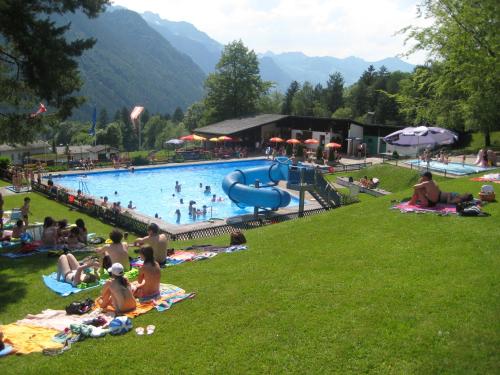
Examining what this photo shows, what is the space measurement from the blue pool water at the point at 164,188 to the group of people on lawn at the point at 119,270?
14.5 m

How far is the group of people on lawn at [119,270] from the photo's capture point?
7.96 m

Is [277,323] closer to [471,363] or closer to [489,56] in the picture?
[471,363]

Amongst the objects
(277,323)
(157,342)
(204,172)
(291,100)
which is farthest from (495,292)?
(291,100)

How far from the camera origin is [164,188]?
112 feet

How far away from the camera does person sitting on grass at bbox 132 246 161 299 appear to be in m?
8.55

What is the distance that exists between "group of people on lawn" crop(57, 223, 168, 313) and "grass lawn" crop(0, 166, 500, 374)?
0.54m

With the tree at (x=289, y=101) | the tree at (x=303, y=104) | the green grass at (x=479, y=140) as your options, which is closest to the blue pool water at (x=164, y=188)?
the green grass at (x=479, y=140)

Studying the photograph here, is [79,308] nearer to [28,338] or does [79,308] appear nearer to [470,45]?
[28,338]

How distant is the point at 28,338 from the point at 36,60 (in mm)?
9844

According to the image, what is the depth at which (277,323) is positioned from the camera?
7074 millimetres

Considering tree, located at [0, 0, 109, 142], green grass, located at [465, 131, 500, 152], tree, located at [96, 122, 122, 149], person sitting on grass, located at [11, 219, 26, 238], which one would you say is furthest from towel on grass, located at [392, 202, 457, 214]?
tree, located at [96, 122, 122, 149]

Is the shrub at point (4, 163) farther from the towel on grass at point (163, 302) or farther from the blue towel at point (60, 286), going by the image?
the towel on grass at point (163, 302)

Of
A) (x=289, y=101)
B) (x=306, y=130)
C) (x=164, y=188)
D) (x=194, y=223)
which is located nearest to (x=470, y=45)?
(x=194, y=223)

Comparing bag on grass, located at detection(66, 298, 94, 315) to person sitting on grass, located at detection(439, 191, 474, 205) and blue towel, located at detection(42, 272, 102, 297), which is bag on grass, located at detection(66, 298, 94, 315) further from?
person sitting on grass, located at detection(439, 191, 474, 205)
